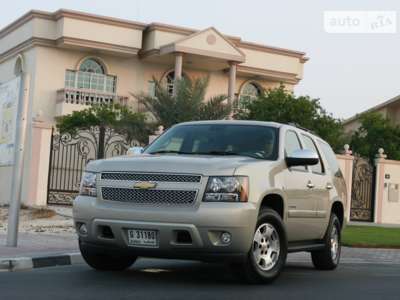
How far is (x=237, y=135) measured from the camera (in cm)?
952

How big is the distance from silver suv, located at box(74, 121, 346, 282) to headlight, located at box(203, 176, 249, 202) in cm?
1

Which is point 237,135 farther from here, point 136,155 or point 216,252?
point 216,252

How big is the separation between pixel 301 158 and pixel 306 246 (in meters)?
1.29

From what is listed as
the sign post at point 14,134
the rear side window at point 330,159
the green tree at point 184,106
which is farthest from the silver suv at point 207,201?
the green tree at point 184,106

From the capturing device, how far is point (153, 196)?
27.0ft

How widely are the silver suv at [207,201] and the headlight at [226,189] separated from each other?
0.03 ft

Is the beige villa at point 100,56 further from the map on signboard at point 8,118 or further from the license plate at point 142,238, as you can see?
the license plate at point 142,238

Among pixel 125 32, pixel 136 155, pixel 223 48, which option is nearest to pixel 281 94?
pixel 223 48

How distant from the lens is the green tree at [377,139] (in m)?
40.7

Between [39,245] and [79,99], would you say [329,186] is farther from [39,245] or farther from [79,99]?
[79,99]

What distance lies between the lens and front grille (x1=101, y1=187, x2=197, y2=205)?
8148 mm

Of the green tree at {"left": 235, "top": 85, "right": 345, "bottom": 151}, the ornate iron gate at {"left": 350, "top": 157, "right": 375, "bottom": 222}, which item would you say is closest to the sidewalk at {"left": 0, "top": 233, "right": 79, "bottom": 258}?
the ornate iron gate at {"left": 350, "top": 157, "right": 375, "bottom": 222}

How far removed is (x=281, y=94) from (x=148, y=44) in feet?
32.0

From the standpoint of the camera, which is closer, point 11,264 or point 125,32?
point 11,264
